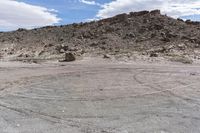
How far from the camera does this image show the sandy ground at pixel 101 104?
28.3 ft

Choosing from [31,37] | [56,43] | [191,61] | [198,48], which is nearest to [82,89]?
[191,61]

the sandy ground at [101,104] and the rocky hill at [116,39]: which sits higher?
the rocky hill at [116,39]

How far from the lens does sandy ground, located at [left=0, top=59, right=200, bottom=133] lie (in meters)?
8.64

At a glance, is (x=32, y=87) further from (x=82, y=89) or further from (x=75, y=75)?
(x=75, y=75)

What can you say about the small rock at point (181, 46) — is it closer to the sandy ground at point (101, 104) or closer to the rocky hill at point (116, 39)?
the rocky hill at point (116, 39)

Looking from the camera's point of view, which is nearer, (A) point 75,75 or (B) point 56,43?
(A) point 75,75

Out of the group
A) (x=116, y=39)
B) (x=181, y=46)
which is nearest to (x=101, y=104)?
(x=181, y=46)

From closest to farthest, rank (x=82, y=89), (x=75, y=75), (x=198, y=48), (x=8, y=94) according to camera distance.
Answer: (x=8, y=94), (x=82, y=89), (x=75, y=75), (x=198, y=48)

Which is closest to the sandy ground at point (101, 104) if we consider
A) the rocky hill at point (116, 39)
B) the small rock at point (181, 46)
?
the rocky hill at point (116, 39)

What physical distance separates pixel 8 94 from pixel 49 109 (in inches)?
112

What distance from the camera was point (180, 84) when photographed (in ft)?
48.3

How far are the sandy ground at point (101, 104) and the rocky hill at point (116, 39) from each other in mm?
12091

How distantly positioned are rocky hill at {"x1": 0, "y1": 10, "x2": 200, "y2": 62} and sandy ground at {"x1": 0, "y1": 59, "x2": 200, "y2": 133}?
12091mm

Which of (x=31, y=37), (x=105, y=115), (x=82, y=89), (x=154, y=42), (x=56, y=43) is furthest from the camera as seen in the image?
(x=31, y=37)
